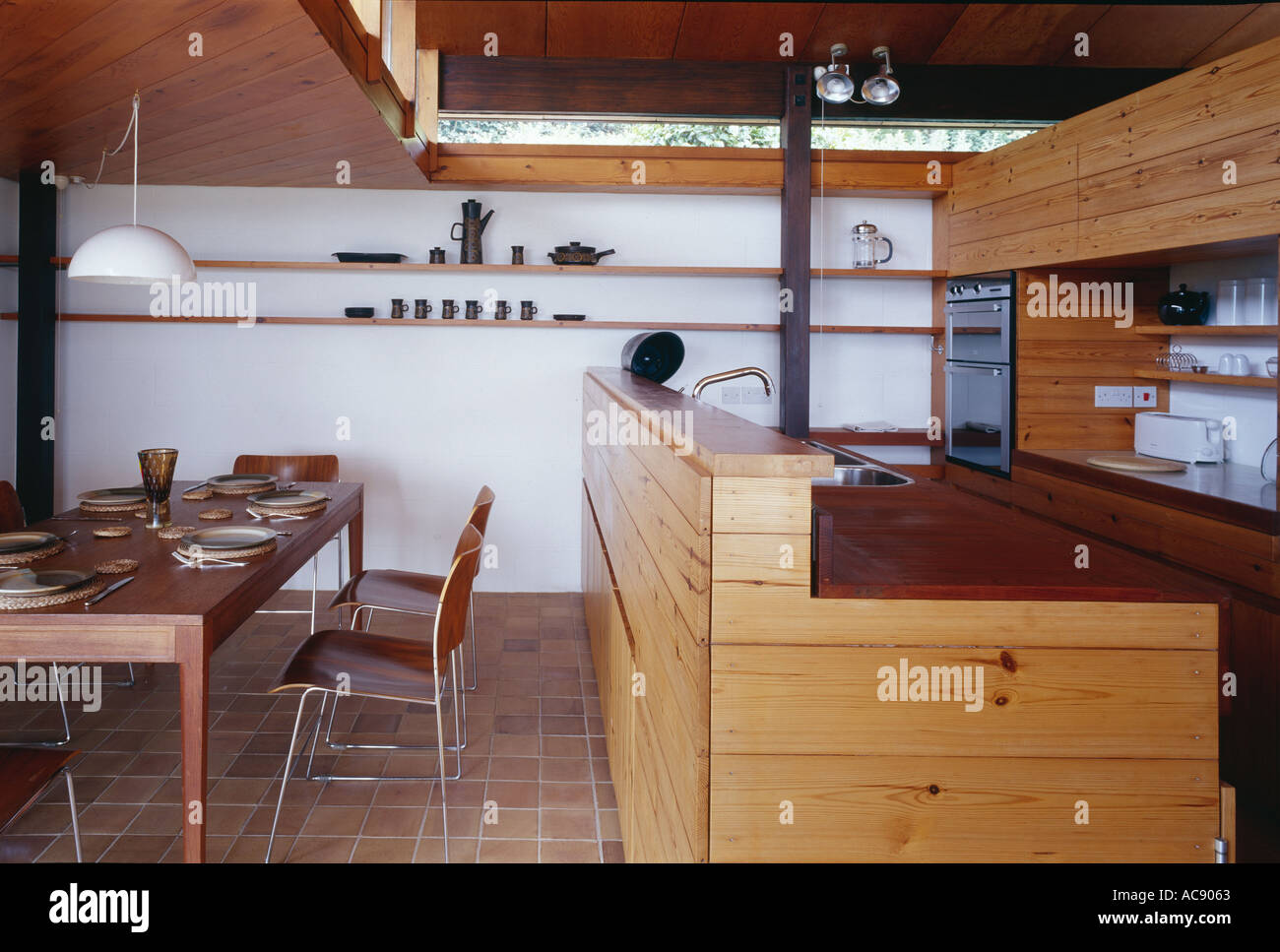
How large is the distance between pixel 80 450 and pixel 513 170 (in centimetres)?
274

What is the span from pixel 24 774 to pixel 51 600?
44cm

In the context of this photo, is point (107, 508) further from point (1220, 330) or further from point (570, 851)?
point (1220, 330)

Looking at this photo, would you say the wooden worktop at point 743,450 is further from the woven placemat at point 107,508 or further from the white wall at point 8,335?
the white wall at point 8,335

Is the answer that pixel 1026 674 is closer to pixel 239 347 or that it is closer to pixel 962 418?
pixel 962 418

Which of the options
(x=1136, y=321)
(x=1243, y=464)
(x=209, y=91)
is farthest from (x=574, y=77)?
(x=1243, y=464)

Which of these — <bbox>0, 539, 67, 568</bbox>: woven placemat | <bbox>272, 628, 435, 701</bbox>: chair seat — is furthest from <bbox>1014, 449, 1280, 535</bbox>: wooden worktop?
<bbox>0, 539, 67, 568</bbox>: woven placemat

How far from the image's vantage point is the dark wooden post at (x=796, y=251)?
4652 mm

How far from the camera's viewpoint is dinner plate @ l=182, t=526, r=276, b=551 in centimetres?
246

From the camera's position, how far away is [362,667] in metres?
2.47

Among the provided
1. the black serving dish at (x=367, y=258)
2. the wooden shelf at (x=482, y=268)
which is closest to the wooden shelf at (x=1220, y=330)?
the wooden shelf at (x=482, y=268)

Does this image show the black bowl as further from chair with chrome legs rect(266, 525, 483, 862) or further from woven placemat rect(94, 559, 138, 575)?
woven placemat rect(94, 559, 138, 575)

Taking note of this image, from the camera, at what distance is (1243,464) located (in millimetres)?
3639
